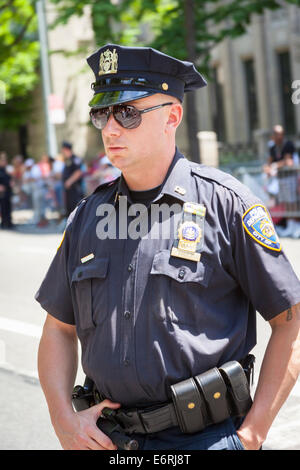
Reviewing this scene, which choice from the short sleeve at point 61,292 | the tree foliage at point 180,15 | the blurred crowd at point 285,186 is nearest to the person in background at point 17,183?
the tree foliage at point 180,15

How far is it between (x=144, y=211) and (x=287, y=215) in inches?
423

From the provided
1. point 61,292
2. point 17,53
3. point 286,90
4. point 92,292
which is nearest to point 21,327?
point 61,292

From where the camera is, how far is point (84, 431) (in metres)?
2.31

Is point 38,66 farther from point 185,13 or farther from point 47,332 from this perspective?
point 47,332

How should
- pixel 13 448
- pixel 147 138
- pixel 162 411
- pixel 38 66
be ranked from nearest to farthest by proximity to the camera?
pixel 162 411 → pixel 147 138 → pixel 13 448 → pixel 38 66

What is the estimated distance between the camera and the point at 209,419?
2.29 m

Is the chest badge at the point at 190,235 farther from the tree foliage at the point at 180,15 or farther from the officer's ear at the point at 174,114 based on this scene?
the tree foliage at the point at 180,15

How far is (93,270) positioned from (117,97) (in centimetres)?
55

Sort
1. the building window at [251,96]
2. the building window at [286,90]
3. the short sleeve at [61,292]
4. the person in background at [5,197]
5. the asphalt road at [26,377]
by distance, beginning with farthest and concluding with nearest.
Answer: the building window at [251,96] → the building window at [286,90] → the person in background at [5,197] → the asphalt road at [26,377] → the short sleeve at [61,292]

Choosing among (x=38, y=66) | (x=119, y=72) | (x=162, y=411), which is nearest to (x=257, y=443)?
(x=162, y=411)

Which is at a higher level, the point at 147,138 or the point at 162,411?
the point at 147,138

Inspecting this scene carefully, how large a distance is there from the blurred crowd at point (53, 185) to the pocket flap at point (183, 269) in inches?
511

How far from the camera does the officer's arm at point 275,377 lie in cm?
224

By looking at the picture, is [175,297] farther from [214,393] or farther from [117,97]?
[117,97]
